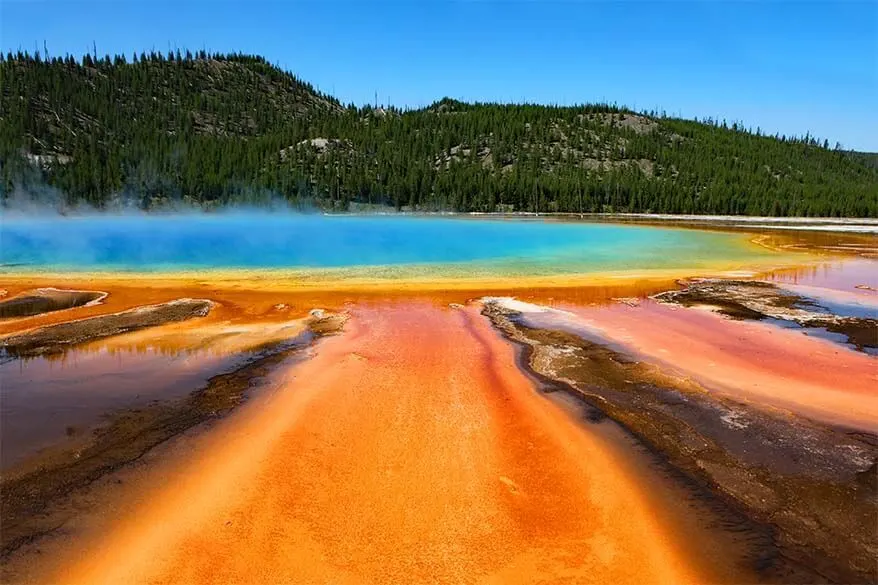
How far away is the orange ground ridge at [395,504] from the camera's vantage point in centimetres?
442

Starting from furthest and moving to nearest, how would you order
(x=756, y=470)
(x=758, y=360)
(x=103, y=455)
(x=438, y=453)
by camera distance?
(x=758, y=360) → (x=438, y=453) → (x=103, y=455) → (x=756, y=470)

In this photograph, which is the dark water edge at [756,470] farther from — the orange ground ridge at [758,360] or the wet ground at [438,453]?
the orange ground ridge at [758,360]

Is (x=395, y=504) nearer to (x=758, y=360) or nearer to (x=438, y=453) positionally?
(x=438, y=453)

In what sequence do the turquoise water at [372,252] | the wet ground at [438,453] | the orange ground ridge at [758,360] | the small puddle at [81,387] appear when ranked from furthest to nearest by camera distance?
the turquoise water at [372,252], the orange ground ridge at [758,360], the small puddle at [81,387], the wet ground at [438,453]

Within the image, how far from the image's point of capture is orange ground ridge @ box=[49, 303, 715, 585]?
4422mm

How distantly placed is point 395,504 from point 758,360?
7.32 meters

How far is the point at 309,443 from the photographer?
6.62 m

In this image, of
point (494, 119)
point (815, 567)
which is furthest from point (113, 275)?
point (494, 119)

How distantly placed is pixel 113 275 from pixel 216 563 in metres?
18.5

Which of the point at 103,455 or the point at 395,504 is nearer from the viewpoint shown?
the point at 395,504

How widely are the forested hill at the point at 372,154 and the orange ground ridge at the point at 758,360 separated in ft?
268

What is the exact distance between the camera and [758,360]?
9836 mm

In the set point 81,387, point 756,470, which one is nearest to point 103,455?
point 81,387

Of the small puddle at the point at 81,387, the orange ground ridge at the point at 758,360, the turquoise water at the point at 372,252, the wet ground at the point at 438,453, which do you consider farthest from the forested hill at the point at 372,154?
the small puddle at the point at 81,387
